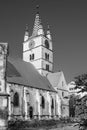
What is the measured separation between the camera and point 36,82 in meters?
46.7

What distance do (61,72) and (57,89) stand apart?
5629 millimetres

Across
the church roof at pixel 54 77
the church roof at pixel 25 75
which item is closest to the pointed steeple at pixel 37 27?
the church roof at pixel 25 75

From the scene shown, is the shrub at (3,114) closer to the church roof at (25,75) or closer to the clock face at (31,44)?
the church roof at (25,75)

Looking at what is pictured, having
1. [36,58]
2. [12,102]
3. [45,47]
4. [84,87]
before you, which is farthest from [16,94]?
[84,87]

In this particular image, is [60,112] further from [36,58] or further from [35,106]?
[36,58]

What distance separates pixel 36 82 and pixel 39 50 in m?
12.5

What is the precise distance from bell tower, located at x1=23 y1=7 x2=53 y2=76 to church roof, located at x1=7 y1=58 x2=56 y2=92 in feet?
8.40

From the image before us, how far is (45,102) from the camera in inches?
1850

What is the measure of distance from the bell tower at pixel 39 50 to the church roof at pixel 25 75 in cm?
256

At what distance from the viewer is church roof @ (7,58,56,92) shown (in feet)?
134

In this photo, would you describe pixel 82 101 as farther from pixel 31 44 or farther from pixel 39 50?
pixel 31 44

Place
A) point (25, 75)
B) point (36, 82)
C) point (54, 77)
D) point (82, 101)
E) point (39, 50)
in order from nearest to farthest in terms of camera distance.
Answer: point (82, 101)
point (25, 75)
point (36, 82)
point (54, 77)
point (39, 50)

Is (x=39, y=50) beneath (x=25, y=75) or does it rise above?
above

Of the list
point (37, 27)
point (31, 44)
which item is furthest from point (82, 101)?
point (37, 27)
